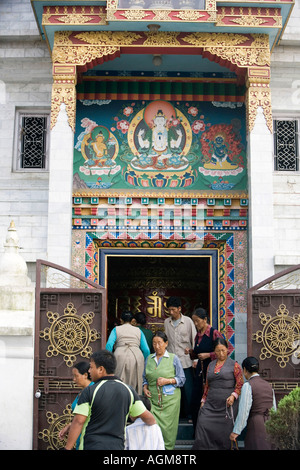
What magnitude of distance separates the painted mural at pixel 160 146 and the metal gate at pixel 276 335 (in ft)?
10.5

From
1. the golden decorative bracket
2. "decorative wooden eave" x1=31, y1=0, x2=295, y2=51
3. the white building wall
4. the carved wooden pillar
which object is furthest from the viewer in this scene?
the white building wall

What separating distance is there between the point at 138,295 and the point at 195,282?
1314 millimetres

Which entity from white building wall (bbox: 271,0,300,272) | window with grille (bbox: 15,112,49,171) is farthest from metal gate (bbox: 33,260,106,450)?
white building wall (bbox: 271,0,300,272)

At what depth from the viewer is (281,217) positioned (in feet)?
38.8

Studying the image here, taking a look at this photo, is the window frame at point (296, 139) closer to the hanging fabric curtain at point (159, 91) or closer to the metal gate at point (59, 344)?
the hanging fabric curtain at point (159, 91)

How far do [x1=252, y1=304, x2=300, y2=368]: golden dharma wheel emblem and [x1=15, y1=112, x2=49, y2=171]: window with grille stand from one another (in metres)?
5.15

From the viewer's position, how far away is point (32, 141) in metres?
12.4

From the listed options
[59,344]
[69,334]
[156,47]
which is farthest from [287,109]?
[59,344]

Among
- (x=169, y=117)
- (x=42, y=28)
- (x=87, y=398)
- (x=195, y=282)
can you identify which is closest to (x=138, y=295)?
(x=195, y=282)

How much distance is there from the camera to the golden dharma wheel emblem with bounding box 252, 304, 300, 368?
9.21 meters

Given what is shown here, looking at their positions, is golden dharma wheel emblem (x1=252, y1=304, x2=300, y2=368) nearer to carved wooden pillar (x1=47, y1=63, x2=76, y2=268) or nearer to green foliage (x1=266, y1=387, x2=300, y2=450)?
green foliage (x1=266, y1=387, x2=300, y2=450)

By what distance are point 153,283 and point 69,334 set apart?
638 cm

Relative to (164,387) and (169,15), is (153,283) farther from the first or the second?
(164,387)

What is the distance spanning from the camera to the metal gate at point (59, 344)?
876 centimetres
